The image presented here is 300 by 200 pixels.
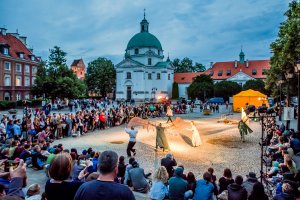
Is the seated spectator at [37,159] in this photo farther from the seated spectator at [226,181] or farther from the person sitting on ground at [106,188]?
the person sitting on ground at [106,188]

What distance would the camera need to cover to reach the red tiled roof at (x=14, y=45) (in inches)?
2124

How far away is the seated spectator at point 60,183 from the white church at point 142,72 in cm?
7619

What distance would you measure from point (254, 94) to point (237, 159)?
98.0 ft

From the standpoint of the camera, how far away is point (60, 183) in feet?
11.4

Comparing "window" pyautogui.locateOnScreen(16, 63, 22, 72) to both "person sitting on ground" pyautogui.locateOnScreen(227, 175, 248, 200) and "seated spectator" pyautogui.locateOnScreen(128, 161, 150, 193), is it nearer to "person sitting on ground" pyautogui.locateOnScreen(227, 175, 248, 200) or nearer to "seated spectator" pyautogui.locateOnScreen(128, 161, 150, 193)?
"seated spectator" pyautogui.locateOnScreen(128, 161, 150, 193)

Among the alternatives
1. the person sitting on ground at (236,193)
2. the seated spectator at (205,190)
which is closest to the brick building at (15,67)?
the seated spectator at (205,190)

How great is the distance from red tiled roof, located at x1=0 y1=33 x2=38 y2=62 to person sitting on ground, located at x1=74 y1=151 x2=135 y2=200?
190 feet

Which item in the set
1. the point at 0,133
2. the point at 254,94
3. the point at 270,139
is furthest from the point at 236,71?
the point at 0,133

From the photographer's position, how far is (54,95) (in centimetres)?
4906

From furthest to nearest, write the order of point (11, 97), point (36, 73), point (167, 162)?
point (36, 73)
point (11, 97)
point (167, 162)

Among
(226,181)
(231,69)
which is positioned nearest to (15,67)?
(226,181)

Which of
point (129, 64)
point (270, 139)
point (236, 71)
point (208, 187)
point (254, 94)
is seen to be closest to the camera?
point (208, 187)

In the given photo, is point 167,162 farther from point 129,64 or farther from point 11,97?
point 129,64

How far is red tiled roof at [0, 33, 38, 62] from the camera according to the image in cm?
5396
